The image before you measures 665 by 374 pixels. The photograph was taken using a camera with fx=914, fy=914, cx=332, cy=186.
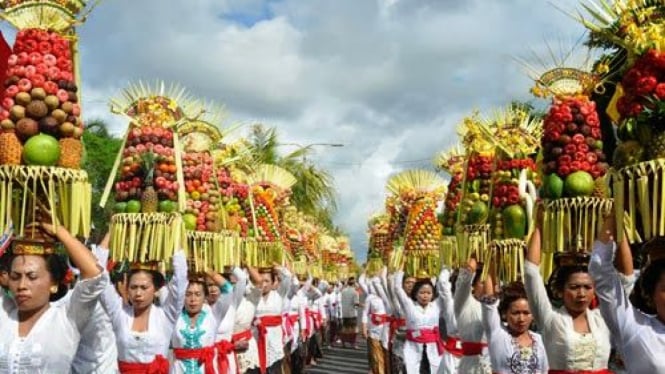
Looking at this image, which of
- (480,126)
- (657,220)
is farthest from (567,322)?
(480,126)

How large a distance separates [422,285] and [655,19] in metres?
6.60

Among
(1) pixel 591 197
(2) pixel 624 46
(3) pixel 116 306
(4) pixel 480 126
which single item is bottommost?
(3) pixel 116 306

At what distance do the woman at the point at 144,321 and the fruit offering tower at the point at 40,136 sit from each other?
1550mm

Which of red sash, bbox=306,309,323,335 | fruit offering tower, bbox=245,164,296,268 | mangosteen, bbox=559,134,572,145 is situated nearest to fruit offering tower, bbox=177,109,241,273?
fruit offering tower, bbox=245,164,296,268

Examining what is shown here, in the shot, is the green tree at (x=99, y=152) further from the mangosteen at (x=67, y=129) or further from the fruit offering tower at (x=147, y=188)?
the mangosteen at (x=67, y=129)

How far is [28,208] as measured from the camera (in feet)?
15.5

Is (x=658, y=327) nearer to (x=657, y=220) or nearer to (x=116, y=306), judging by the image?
(x=657, y=220)

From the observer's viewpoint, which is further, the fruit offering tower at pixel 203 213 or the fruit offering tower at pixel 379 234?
the fruit offering tower at pixel 379 234

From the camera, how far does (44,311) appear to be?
4477mm

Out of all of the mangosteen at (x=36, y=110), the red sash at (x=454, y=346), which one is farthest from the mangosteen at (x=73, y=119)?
the red sash at (x=454, y=346)

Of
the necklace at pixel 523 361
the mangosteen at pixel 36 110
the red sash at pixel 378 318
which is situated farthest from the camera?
the red sash at pixel 378 318

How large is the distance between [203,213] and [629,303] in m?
4.42

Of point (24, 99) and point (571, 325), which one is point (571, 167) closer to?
point (571, 325)

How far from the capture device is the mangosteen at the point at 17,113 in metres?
4.77
